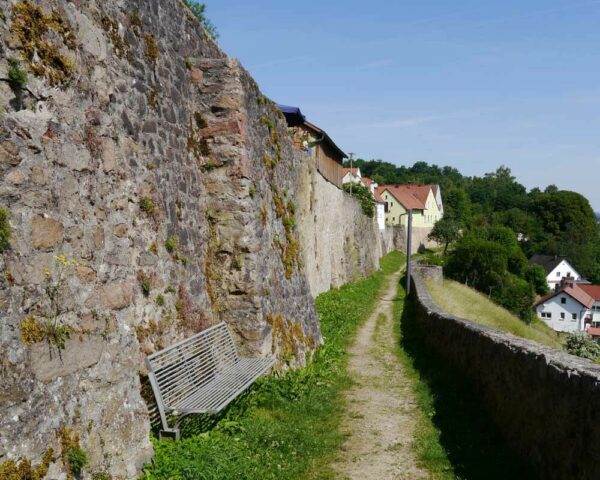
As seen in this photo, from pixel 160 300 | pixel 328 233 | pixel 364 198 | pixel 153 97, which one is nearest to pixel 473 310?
pixel 328 233

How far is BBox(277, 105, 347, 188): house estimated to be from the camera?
A: 1881 cm

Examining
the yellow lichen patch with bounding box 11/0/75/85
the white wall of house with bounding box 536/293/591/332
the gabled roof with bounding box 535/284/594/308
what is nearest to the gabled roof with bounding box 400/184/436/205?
the gabled roof with bounding box 535/284/594/308

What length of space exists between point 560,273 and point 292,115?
67119 millimetres

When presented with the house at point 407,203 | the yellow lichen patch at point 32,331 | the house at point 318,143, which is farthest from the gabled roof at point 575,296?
the yellow lichen patch at point 32,331

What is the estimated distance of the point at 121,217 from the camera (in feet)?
16.5

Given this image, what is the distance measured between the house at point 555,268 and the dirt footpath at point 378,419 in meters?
69.2

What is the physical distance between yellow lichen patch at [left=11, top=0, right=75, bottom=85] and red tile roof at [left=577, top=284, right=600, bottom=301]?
74.0 m

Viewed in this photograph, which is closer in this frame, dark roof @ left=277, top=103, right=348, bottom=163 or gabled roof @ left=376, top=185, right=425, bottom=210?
dark roof @ left=277, top=103, right=348, bottom=163

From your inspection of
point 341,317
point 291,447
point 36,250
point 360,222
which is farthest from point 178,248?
point 360,222

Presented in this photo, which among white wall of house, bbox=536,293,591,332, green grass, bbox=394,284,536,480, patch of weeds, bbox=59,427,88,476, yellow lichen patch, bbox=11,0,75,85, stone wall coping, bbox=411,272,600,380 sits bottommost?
white wall of house, bbox=536,293,591,332

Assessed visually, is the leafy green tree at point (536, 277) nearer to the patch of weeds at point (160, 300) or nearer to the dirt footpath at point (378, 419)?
the dirt footpath at point (378, 419)

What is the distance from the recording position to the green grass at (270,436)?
15.9 ft

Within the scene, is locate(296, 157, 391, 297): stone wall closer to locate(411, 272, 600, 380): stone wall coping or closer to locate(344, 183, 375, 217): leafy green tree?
locate(344, 183, 375, 217): leafy green tree

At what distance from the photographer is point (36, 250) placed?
361 cm
